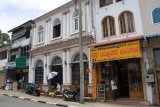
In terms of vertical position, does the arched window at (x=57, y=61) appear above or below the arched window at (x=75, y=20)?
below

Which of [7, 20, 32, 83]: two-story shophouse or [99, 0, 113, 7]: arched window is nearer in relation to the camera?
[99, 0, 113, 7]: arched window

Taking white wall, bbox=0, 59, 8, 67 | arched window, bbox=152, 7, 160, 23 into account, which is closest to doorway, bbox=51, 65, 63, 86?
arched window, bbox=152, 7, 160, 23

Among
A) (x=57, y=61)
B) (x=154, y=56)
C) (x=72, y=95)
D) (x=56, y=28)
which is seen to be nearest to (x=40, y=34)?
(x=56, y=28)

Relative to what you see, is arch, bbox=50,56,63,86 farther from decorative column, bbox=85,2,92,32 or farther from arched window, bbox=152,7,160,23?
arched window, bbox=152,7,160,23

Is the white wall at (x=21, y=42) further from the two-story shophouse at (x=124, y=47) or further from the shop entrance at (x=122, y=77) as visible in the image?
the shop entrance at (x=122, y=77)

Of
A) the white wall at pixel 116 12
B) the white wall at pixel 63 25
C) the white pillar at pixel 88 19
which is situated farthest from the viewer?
the white wall at pixel 63 25

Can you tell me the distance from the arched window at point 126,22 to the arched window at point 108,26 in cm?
73

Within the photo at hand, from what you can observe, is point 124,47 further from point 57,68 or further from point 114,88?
point 57,68

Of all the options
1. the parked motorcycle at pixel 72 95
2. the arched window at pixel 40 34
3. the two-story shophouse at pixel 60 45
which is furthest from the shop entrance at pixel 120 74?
the arched window at pixel 40 34

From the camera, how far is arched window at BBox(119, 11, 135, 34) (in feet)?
46.2

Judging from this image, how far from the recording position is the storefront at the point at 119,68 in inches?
515

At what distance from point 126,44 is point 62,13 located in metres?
8.80

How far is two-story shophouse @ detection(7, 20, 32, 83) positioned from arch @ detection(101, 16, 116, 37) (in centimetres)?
1164

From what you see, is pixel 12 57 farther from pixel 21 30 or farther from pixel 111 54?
→ pixel 111 54
